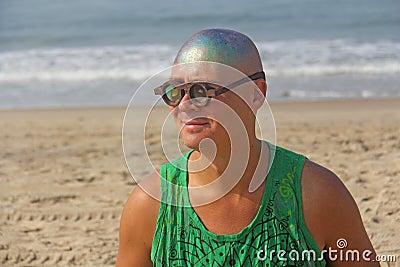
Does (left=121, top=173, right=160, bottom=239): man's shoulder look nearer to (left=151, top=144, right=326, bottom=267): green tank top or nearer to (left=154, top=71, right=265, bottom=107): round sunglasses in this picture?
(left=151, top=144, right=326, bottom=267): green tank top

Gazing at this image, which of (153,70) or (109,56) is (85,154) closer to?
(153,70)

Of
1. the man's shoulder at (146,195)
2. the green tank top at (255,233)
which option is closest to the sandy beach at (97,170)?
the man's shoulder at (146,195)

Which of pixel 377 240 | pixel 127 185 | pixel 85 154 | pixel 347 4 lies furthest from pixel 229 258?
pixel 347 4

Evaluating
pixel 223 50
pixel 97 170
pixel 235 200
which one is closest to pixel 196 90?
pixel 223 50

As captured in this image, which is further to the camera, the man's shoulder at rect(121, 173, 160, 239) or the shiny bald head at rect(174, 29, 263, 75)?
the man's shoulder at rect(121, 173, 160, 239)

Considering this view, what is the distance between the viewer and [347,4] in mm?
17953

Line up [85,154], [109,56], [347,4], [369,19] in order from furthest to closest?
1. [347,4]
2. [369,19]
3. [109,56]
4. [85,154]

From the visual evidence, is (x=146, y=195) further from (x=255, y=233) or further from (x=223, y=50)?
(x=223, y=50)

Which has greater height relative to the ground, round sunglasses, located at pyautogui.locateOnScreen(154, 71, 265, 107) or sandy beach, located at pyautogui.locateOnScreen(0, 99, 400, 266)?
round sunglasses, located at pyautogui.locateOnScreen(154, 71, 265, 107)

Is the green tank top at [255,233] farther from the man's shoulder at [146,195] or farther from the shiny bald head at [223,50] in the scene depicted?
the shiny bald head at [223,50]

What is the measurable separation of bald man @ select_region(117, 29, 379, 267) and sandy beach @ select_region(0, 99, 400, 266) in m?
0.27

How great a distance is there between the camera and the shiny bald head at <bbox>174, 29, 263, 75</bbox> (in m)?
1.80

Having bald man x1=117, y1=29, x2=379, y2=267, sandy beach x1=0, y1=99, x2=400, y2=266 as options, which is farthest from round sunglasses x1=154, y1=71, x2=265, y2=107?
sandy beach x1=0, y1=99, x2=400, y2=266

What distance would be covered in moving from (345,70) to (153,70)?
3.06 metres
